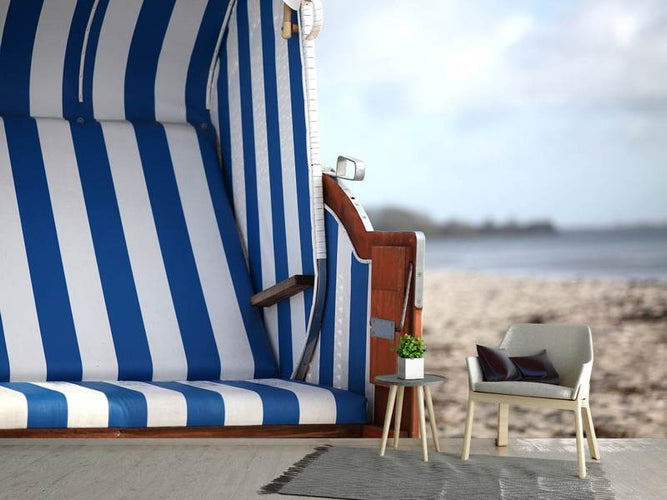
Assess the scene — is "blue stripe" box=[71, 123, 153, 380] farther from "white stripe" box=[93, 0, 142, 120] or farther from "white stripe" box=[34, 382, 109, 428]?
"white stripe" box=[34, 382, 109, 428]

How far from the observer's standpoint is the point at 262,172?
13.6 feet

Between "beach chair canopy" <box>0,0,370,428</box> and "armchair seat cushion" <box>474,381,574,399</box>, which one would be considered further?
"beach chair canopy" <box>0,0,370,428</box>

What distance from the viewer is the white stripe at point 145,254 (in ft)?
12.8

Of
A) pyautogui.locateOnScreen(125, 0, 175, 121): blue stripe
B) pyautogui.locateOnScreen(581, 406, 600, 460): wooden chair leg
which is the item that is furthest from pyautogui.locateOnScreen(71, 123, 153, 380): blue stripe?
pyautogui.locateOnScreen(581, 406, 600, 460): wooden chair leg

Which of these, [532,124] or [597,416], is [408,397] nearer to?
[597,416]

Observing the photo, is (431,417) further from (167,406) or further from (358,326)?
(167,406)

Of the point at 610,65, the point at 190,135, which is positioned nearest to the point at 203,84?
the point at 190,135

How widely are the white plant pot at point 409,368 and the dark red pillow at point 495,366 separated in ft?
0.81

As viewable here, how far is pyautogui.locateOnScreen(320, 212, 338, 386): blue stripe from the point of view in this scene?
12.0 feet

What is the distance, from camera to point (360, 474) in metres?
2.88

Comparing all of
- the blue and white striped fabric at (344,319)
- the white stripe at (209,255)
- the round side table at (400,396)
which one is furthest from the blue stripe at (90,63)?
the round side table at (400,396)

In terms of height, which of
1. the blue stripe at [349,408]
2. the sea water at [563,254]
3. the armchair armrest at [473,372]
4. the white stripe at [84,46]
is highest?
the white stripe at [84,46]

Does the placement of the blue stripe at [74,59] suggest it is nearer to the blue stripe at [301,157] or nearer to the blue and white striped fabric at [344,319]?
the blue stripe at [301,157]

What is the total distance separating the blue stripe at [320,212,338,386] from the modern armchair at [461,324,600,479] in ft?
2.01
